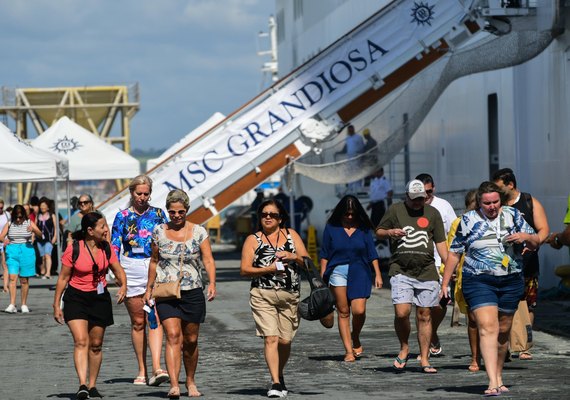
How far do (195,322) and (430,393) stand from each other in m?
1.83

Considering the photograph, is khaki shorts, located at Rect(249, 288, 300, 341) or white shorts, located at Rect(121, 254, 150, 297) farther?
white shorts, located at Rect(121, 254, 150, 297)

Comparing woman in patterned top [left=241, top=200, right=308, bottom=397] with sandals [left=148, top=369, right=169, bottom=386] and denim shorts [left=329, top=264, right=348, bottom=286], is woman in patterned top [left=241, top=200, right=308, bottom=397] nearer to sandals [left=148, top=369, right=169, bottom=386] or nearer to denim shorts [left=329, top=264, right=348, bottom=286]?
sandals [left=148, top=369, right=169, bottom=386]

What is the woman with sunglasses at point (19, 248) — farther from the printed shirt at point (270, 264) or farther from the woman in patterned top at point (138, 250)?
the printed shirt at point (270, 264)

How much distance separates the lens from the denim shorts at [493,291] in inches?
418

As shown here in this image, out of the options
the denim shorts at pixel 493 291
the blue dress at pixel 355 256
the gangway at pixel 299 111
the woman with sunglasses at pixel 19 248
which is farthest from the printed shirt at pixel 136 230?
the gangway at pixel 299 111

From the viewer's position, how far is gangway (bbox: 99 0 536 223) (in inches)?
996

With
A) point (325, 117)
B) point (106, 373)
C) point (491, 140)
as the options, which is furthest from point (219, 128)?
point (106, 373)

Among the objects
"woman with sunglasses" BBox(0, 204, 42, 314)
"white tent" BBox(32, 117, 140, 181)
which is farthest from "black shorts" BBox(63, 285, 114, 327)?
"white tent" BBox(32, 117, 140, 181)

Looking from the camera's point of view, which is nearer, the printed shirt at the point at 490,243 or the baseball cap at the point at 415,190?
the printed shirt at the point at 490,243

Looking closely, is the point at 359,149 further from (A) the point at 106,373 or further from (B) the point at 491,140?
(A) the point at 106,373

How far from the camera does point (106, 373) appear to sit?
12.7 metres

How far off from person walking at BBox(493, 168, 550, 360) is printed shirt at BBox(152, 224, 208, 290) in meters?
3.09

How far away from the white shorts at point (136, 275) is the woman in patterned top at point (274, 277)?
120cm

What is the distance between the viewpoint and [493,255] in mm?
10680
